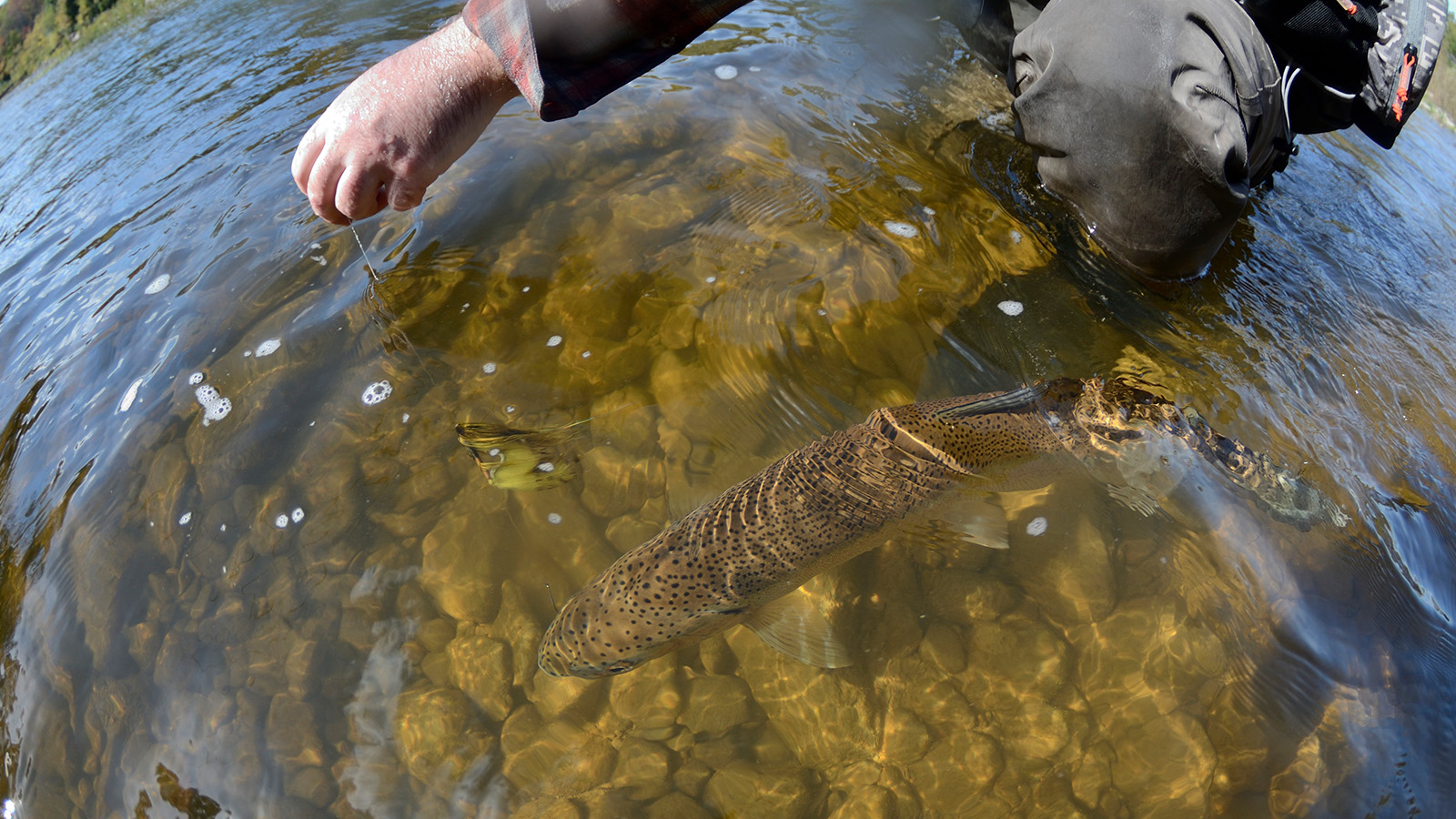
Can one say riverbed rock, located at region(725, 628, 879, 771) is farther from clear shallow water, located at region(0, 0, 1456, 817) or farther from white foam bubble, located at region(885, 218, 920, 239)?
white foam bubble, located at region(885, 218, 920, 239)

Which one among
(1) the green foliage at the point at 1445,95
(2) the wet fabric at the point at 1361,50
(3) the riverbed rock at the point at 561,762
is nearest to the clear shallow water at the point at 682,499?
(3) the riverbed rock at the point at 561,762

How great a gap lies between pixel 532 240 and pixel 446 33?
1507mm

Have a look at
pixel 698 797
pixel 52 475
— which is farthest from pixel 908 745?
pixel 52 475

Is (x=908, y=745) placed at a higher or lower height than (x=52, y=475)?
lower

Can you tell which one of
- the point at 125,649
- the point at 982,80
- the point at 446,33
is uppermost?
the point at 446,33

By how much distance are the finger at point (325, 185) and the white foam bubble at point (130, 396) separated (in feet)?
5.78

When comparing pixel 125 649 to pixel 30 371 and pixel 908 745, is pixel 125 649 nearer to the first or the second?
pixel 30 371

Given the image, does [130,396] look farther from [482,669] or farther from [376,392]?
[482,669]

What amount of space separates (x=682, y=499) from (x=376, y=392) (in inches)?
56.2

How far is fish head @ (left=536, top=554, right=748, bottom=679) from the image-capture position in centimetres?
250

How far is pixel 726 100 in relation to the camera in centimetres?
462

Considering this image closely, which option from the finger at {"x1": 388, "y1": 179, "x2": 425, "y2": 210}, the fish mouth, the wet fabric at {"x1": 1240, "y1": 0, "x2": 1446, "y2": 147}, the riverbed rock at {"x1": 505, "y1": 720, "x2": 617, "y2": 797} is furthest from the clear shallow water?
the finger at {"x1": 388, "y1": 179, "x2": 425, "y2": 210}

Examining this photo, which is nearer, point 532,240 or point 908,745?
point 908,745

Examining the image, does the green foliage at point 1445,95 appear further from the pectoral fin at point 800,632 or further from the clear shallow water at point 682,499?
the pectoral fin at point 800,632
